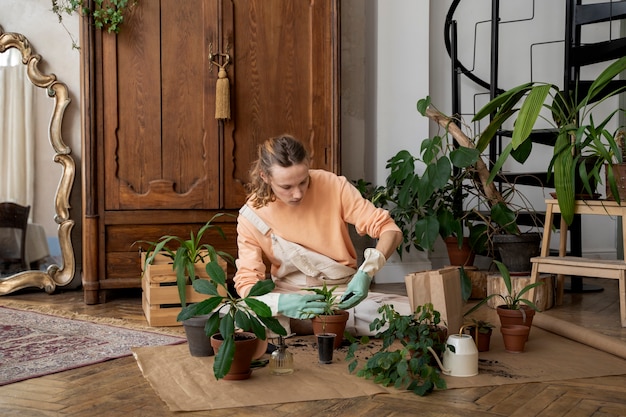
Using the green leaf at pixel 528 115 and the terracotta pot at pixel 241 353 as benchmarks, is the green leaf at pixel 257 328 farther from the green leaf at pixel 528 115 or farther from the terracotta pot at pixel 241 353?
the green leaf at pixel 528 115

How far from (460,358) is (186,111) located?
81.2 inches

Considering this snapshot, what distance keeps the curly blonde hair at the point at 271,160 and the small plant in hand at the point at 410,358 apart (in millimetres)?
652

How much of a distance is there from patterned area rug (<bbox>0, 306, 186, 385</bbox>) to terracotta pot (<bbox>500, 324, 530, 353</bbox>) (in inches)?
47.5

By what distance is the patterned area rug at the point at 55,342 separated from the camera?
2451mm

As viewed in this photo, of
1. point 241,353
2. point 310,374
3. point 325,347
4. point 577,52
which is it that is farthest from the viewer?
point 577,52

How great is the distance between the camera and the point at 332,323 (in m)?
2.54

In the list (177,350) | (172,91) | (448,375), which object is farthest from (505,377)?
(172,91)

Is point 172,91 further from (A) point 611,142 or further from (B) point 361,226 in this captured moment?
(A) point 611,142

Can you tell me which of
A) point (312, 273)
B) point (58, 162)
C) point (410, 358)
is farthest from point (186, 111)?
point (410, 358)

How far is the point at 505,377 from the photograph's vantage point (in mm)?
2275

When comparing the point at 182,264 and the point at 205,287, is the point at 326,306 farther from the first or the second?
the point at 182,264

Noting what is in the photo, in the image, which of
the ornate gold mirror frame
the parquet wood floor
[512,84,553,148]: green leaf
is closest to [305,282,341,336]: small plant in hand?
the parquet wood floor

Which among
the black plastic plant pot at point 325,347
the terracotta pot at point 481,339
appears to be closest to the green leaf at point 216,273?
the black plastic plant pot at point 325,347

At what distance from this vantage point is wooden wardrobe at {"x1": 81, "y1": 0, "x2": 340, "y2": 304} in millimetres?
3637
